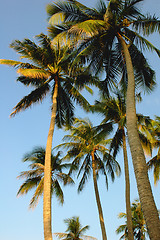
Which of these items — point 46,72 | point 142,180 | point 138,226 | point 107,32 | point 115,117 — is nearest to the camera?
A: point 142,180

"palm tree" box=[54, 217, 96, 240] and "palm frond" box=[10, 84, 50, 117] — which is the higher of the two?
"palm frond" box=[10, 84, 50, 117]

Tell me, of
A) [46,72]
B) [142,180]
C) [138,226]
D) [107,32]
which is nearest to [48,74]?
[46,72]

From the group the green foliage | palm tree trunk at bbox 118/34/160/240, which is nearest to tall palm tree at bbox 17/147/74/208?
the green foliage

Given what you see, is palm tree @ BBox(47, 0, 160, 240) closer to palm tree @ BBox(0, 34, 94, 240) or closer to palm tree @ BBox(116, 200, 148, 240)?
palm tree @ BBox(0, 34, 94, 240)

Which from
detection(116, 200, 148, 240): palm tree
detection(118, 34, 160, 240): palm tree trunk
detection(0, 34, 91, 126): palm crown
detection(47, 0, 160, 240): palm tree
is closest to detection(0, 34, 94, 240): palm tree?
detection(0, 34, 91, 126): palm crown

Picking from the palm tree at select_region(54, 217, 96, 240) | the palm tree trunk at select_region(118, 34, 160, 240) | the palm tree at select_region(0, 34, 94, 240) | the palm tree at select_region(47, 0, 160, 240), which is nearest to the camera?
the palm tree trunk at select_region(118, 34, 160, 240)

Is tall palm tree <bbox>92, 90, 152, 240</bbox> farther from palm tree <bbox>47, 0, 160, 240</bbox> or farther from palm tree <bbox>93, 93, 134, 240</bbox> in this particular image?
palm tree <bbox>47, 0, 160, 240</bbox>

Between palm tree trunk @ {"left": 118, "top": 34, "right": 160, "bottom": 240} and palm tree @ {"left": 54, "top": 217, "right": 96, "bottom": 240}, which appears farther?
palm tree @ {"left": 54, "top": 217, "right": 96, "bottom": 240}

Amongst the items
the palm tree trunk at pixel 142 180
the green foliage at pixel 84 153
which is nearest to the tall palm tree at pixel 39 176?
the green foliage at pixel 84 153

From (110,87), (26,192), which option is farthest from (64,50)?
(26,192)

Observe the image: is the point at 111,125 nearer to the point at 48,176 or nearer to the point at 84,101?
the point at 84,101

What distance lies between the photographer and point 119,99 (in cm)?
1733

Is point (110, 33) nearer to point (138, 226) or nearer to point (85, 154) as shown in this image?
point (85, 154)

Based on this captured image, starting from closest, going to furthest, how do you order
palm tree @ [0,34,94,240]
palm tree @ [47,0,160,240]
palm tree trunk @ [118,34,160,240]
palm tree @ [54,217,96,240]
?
palm tree trunk @ [118,34,160,240] < palm tree @ [47,0,160,240] < palm tree @ [0,34,94,240] < palm tree @ [54,217,96,240]
